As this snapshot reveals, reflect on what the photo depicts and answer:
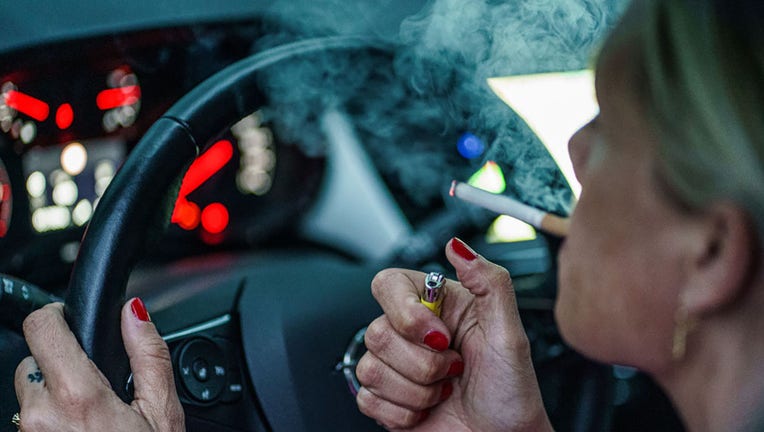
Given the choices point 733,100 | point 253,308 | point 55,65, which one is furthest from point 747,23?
point 55,65

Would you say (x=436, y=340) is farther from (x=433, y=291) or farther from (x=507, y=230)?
(x=507, y=230)

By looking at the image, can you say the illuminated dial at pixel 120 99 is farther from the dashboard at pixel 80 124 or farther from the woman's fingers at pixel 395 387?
the woman's fingers at pixel 395 387

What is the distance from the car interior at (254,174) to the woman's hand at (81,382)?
0.02 metres

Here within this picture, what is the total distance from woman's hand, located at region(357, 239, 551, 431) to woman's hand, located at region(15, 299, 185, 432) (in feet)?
0.86

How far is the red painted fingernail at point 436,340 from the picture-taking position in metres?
0.99

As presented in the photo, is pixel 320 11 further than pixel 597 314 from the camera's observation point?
Yes

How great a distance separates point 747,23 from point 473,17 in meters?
0.76

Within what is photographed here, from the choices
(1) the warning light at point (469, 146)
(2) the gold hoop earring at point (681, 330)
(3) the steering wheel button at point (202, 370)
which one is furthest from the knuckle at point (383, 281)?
(1) the warning light at point (469, 146)

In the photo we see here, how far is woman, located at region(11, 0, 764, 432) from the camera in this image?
21.6 inches

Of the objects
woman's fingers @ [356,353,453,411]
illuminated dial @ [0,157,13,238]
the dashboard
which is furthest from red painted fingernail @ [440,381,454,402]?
illuminated dial @ [0,157,13,238]

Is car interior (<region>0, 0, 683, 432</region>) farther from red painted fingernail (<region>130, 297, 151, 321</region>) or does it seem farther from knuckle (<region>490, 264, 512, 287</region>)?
knuckle (<region>490, 264, 512, 287</region>)

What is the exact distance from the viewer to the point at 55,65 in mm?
1449

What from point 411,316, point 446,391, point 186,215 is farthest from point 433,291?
point 186,215

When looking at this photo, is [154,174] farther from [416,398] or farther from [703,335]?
[703,335]
